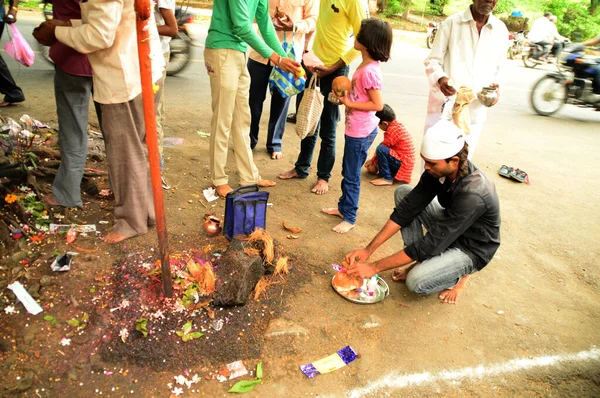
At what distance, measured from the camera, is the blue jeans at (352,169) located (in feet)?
11.3

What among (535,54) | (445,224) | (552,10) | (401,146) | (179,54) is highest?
(552,10)

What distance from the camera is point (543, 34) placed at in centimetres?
1229

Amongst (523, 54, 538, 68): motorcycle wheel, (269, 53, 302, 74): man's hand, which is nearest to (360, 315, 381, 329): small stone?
(269, 53, 302, 74): man's hand

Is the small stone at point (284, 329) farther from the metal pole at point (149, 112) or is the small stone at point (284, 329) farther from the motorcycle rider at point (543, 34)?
the motorcycle rider at point (543, 34)

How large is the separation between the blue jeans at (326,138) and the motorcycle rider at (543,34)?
10774 millimetres

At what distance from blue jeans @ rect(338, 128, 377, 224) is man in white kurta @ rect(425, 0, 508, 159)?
2.20 ft

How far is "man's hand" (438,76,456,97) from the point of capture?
329 centimetres

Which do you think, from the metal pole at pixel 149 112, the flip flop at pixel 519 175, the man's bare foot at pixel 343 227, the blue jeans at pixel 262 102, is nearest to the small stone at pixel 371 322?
the man's bare foot at pixel 343 227

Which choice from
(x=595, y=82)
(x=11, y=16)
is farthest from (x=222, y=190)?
(x=595, y=82)

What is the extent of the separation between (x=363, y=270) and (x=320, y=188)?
1554 millimetres

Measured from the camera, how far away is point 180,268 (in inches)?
109

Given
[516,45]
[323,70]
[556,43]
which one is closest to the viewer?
[323,70]

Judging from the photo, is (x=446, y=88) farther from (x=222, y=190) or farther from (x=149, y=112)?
(x=149, y=112)

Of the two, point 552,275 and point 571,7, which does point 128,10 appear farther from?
point 571,7
